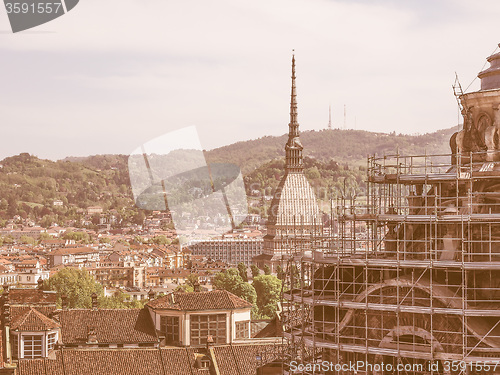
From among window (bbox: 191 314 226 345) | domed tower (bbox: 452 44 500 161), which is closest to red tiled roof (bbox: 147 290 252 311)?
window (bbox: 191 314 226 345)

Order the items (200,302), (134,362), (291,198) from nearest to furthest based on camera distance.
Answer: (134,362)
(200,302)
(291,198)

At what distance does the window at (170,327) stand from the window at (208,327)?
0.74 meters

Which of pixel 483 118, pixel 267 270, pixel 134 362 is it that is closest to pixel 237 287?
pixel 267 270

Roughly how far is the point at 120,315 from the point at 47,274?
335 feet

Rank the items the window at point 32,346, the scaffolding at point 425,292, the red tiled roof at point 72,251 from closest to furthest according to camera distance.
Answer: the scaffolding at point 425,292
the window at point 32,346
the red tiled roof at point 72,251

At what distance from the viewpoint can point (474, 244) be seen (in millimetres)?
26484

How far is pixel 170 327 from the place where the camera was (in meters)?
47.2

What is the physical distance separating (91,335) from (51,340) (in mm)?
3014

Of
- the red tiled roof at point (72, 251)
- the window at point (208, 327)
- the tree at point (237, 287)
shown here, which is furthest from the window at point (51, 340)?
the red tiled roof at point (72, 251)

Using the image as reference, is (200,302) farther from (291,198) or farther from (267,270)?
(291,198)

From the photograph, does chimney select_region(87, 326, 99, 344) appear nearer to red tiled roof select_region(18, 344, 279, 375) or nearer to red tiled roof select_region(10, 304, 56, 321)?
red tiled roof select_region(10, 304, 56, 321)

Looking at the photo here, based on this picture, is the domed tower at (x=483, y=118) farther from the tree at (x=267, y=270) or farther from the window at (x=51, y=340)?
the tree at (x=267, y=270)

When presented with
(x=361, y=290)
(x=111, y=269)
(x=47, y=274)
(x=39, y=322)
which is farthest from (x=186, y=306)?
(x=111, y=269)

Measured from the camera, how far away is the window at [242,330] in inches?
1896
